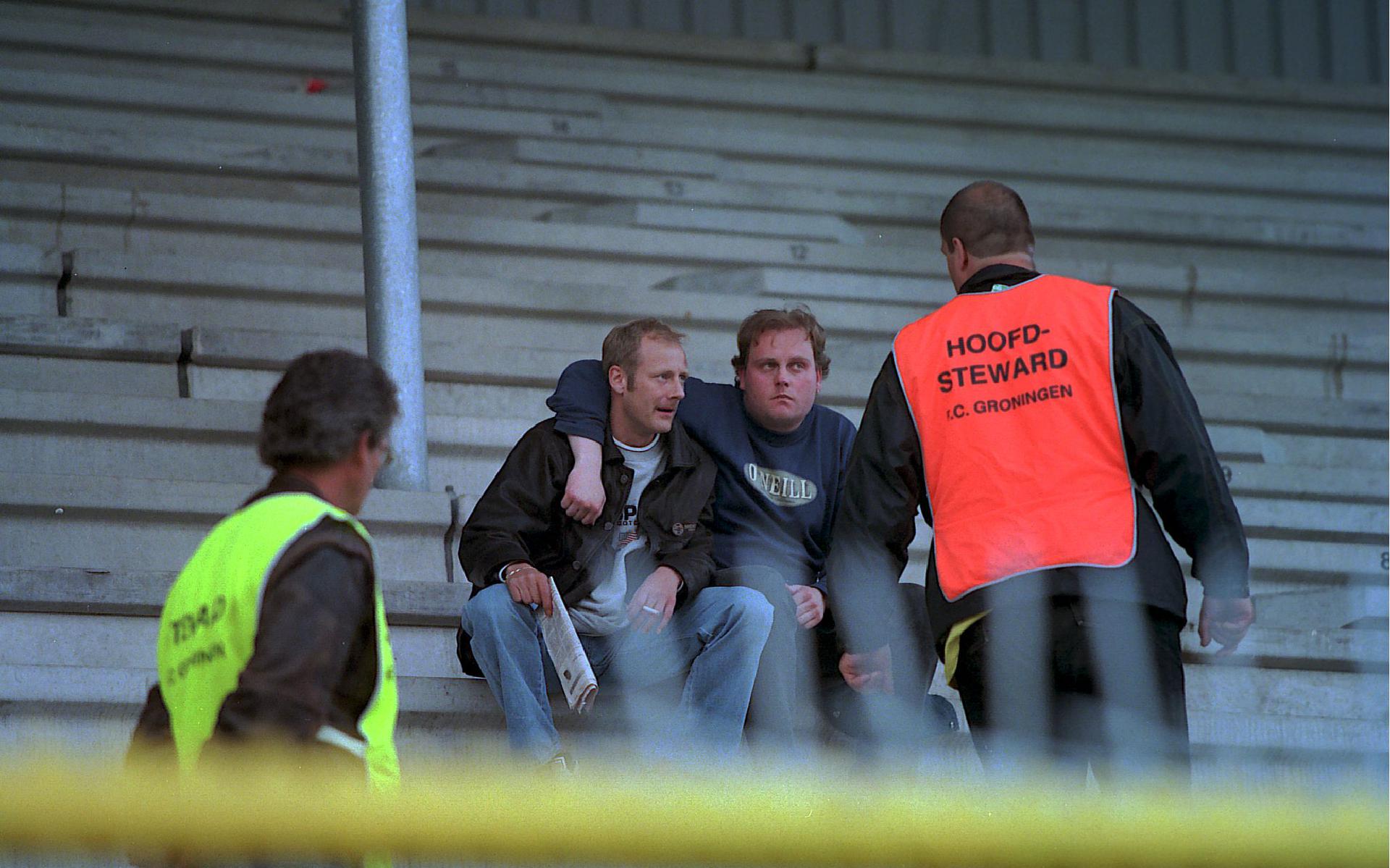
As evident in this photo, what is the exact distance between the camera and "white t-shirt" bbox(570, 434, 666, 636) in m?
2.83

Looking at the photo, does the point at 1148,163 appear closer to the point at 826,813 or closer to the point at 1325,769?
the point at 1325,769

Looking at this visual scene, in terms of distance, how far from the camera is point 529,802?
1.04 m

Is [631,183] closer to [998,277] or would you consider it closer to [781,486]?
[781,486]

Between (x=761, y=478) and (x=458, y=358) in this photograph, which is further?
(x=458, y=358)

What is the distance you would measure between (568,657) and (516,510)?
0.36 meters

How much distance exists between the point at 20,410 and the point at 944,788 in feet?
9.66

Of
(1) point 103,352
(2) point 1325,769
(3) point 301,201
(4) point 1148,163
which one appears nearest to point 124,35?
(3) point 301,201

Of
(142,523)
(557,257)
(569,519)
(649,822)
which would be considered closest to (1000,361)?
(569,519)

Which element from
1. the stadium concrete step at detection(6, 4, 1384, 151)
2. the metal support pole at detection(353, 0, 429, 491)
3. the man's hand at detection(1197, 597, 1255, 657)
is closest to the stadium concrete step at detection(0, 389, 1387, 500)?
the metal support pole at detection(353, 0, 429, 491)

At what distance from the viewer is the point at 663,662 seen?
2824mm

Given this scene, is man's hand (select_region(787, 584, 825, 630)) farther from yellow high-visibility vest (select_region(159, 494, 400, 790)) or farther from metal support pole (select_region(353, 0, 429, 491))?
yellow high-visibility vest (select_region(159, 494, 400, 790))

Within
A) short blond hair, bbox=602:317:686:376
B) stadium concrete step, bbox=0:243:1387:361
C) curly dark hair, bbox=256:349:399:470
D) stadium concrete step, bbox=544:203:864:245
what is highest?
stadium concrete step, bbox=544:203:864:245

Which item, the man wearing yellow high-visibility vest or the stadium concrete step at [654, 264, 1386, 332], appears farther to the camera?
the stadium concrete step at [654, 264, 1386, 332]

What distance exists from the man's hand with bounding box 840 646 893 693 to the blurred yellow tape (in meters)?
1.43
